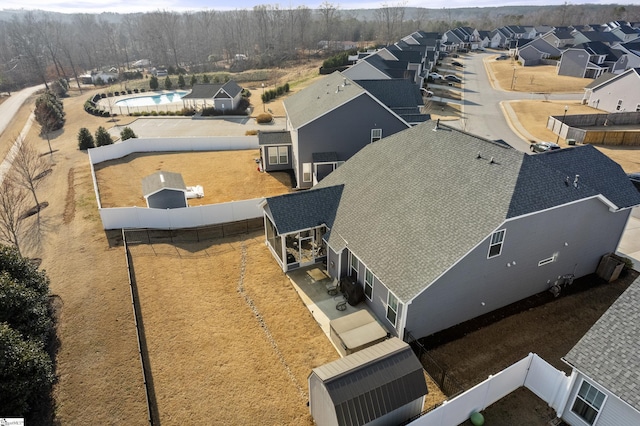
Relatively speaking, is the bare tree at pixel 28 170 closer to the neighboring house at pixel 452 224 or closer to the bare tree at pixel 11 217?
the bare tree at pixel 11 217

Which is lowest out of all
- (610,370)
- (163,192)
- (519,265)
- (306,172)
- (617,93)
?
(306,172)

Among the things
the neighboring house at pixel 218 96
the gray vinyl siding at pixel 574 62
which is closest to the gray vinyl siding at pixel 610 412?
the neighboring house at pixel 218 96

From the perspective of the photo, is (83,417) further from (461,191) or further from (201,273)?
(461,191)

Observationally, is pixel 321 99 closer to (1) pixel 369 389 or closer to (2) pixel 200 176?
(2) pixel 200 176

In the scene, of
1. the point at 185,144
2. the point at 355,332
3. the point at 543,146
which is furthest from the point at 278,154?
the point at 543,146

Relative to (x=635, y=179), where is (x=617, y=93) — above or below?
above

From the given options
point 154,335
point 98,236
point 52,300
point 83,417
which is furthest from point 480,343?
point 98,236

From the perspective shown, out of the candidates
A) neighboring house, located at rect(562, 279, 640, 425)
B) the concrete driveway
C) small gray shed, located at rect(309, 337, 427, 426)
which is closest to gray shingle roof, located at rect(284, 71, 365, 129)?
the concrete driveway
